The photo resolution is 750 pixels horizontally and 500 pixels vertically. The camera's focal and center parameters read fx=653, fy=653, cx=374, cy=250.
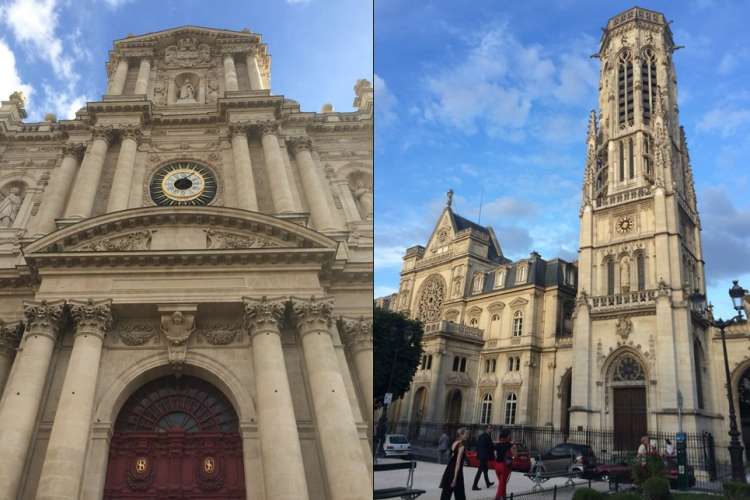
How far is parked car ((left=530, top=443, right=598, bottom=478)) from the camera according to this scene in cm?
1834

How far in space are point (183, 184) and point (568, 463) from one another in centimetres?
1713

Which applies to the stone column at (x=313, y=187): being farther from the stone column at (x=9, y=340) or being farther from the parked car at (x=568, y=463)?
the parked car at (x=568, y=463)

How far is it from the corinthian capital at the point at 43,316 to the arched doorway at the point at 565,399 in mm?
34138

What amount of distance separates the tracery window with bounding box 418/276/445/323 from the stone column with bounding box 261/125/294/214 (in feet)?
103

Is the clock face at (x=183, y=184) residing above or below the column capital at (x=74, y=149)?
below

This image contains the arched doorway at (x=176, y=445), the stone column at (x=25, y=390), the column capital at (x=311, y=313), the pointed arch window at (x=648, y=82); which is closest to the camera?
the stone column at (x=25, y=390)

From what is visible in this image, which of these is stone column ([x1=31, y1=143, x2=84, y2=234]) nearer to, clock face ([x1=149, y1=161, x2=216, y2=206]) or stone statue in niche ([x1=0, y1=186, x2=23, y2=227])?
stone statue in niche ([x1=0, y1=186, x2=23, y2=227])

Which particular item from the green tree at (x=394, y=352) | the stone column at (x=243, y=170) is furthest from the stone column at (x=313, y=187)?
the green tree at (x=394, y=352)

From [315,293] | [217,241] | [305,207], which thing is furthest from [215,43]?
[315,293]

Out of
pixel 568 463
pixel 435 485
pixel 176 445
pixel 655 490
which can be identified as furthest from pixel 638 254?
pixel 176 445

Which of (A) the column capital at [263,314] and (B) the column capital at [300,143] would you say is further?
(B) the column capital at [300,143]

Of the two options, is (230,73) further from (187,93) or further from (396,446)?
(396,446)

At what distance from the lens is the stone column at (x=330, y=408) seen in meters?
15.3

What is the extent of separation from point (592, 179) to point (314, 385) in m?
35.1
